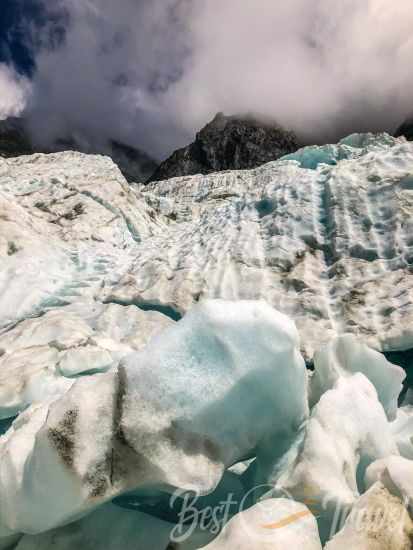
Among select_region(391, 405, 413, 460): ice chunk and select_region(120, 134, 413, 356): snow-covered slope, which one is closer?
select_region(391, 405, 413, 460): ice chunk

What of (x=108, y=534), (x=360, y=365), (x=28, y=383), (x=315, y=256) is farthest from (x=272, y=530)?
(x=315, y=256)

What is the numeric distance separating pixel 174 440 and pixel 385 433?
4.29 feet

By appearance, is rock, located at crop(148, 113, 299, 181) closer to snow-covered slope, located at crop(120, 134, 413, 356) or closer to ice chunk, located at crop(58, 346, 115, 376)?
snow-covered slope, located at crop(120, 134, 413, 356)

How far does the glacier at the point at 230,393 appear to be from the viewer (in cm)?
194

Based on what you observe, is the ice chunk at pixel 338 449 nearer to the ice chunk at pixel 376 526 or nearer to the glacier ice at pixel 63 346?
the ice chunk at pixel 376 526

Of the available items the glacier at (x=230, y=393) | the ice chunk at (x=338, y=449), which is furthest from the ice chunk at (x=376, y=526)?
the ice chunk at (x=338, y=449)

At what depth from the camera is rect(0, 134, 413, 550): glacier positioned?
194 centimetres

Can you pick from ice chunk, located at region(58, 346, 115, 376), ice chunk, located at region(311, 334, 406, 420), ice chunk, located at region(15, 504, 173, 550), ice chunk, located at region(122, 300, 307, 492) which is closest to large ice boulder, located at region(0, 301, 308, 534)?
ice chunk, located at region(122, 300, 307, 492)

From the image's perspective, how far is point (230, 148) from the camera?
60500 millimetres

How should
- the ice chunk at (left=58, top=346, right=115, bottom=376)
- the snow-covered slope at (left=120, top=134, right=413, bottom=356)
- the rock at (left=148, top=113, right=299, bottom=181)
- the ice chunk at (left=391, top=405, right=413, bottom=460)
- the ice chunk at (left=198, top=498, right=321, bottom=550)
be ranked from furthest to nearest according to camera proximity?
the rock at (left=148, top=113, right=299, bottom=181) → the snow-covered slope at (left=120, top=134, right=413, bottom=356) → the ice chunk at (left=58, top=346, right=115, bottom=376) → the ice chunk at (left=391, top=405, right=413, bottom=460) → the ice chunk at (left=198, top=498, right=321, bottom=550)

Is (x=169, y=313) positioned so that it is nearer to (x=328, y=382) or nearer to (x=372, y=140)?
(x=328, y=382)

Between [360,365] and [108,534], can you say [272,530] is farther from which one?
[360,365]

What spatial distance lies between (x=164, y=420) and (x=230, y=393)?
0.35m

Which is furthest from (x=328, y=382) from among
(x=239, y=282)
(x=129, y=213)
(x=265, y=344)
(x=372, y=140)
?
(x=372, y=140)
